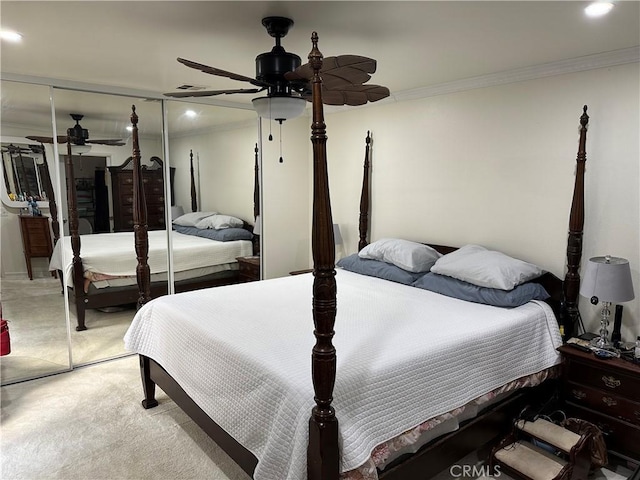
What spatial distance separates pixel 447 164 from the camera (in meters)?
3.66

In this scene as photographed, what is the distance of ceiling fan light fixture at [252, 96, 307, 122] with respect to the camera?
223 centimetres

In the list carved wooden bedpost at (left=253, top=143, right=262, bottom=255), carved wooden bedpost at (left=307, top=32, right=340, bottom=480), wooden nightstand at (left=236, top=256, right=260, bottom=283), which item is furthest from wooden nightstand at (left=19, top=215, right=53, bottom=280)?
carved wooden bedpost at (left=307, top=32, right=340, bottom=480)

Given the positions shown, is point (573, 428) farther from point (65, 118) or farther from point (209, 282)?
point (65, 118)

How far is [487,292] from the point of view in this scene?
284 centimetres

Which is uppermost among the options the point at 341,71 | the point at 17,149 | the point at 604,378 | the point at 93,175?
the point at 341,71

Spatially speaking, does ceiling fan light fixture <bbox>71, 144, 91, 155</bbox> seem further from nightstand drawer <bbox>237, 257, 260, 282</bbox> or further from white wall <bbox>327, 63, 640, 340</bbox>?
white wall <bbox>327, 63, 640, 340</bbox>

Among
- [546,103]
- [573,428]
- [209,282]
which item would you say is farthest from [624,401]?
[209,282]

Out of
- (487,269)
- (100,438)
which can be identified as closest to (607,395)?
(487,269)

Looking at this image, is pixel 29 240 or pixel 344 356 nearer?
pixel 344 356

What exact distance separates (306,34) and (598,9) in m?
1.38

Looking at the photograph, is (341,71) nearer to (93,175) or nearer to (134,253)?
(93,175)

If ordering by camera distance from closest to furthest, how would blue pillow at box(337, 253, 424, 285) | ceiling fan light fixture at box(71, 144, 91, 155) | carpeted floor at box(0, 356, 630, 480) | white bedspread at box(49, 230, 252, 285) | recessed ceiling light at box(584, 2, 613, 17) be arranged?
recessed ceiling light at box(584, 2, 613, 17) < carpeted floor at box(0, 356, 630, 480) < blue pillow at box(337, 253, 424, 285) < ceiling fan light fixture at box(71, 144, 91, 155) < white bedspread at box(49, 230, 252, 285)

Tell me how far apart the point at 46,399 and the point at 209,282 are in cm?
168

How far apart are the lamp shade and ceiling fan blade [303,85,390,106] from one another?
158 centimetres
